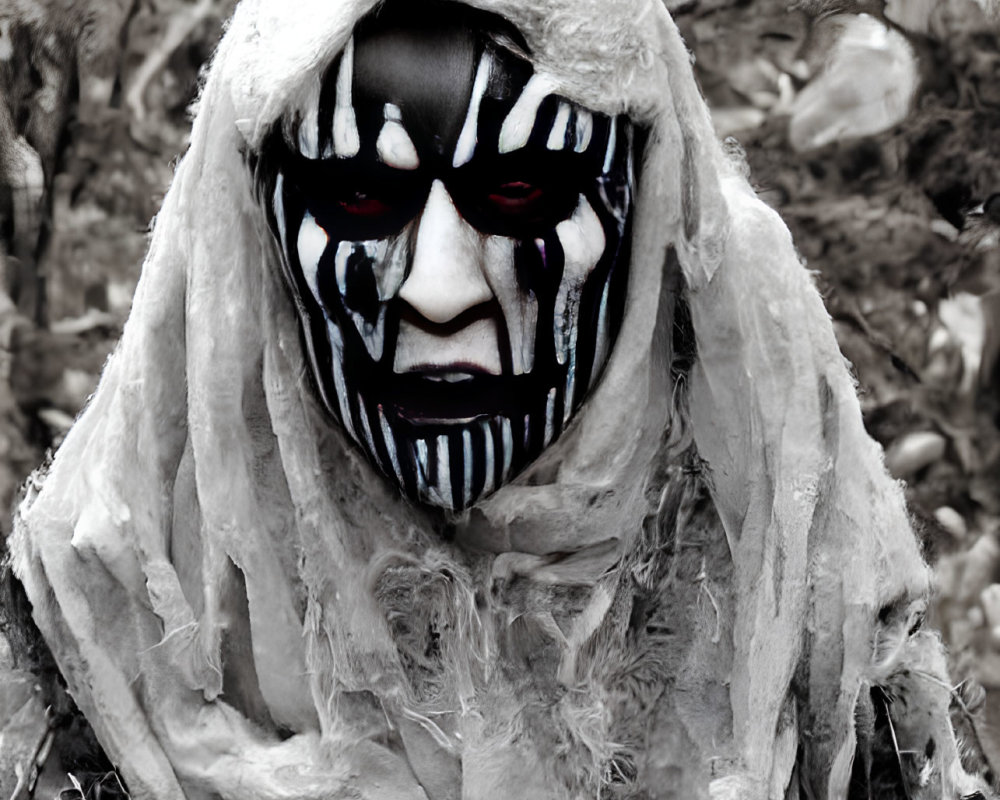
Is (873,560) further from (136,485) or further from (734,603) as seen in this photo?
(136,485)

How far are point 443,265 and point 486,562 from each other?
0.74 feet

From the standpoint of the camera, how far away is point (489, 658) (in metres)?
0.98

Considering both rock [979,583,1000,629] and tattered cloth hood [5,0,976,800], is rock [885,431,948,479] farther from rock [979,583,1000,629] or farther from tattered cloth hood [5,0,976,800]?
tattered cloth hood [5,0,976,800]

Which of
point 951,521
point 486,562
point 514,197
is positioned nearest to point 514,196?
point 514,197

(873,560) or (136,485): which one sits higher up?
(136,485)

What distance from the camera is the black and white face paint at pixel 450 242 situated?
32.9 inches

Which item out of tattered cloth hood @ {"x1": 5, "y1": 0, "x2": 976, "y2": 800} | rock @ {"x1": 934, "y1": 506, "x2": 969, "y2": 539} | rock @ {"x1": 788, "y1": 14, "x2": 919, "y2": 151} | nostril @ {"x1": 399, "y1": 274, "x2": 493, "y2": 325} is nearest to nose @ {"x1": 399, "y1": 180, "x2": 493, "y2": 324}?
nostril @ {"x1": 399, "y1": 274, "x2": 493, "y2": 325}

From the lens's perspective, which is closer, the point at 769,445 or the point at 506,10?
the point at 506,10

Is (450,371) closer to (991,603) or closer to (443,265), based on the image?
(443,265)

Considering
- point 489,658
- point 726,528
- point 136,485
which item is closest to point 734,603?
point 726,528

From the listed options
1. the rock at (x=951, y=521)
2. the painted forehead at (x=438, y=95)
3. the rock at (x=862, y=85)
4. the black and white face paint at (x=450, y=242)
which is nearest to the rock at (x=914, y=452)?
the rock at (x=951, y=521)

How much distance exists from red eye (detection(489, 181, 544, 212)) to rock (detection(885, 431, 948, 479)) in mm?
646

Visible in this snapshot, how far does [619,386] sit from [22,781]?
1.54 feet

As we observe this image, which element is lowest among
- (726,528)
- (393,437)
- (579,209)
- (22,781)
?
(22,781)
